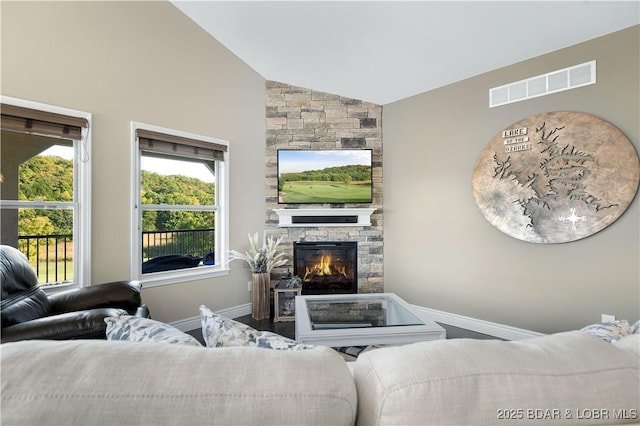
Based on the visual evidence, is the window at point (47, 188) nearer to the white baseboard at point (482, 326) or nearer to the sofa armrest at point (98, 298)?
the sofa armrest at point (98, 298)

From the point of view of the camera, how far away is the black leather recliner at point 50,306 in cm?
155

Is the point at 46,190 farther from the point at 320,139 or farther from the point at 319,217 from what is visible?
the point at 320,139

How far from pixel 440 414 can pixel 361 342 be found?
4.90 feet

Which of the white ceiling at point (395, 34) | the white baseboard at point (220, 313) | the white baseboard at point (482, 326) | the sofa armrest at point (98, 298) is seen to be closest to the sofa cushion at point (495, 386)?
the sofa armrest at point (98, 298)

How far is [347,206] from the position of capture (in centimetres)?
414

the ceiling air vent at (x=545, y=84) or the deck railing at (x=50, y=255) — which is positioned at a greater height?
the ceiling air vent at (x=545, y=84)

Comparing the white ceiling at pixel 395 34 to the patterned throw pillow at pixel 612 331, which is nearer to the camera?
the patterned throw pillow at pixel 612 331

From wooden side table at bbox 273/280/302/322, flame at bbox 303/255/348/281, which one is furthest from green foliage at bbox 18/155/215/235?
flame at bbox 303/255/348/281

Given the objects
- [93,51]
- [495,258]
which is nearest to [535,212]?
[495,258]

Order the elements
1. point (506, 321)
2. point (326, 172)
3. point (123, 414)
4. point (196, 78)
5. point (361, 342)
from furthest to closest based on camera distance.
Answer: point (326, 172), point (196, 78), point (506, 321), point (361, 342), point (123, 414)

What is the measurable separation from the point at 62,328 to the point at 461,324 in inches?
142

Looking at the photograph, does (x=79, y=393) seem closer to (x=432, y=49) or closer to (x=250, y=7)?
(x=250, y=7)

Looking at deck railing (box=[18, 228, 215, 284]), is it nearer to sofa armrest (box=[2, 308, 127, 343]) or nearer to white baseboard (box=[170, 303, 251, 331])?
white baseboard (box=[170, 303, 251, 331])

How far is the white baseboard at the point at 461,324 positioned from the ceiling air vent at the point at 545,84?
2357 millimetres
